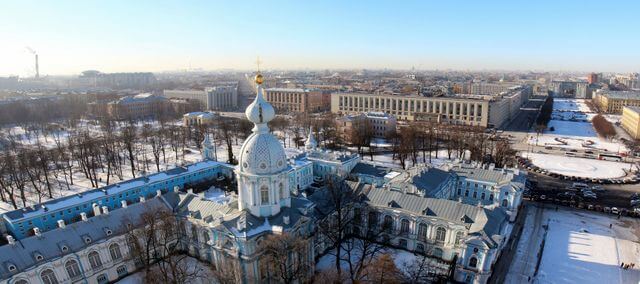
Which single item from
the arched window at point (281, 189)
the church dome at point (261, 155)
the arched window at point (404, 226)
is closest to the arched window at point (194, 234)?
the church dome at point (261, 155)

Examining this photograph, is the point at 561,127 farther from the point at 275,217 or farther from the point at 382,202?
the point at 275,217

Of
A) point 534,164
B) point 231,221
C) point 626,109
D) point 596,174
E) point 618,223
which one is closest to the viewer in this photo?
point 231,221

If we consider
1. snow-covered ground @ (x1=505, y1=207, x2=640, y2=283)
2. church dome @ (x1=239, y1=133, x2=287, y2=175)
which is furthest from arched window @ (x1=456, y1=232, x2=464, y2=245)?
church dome @ (x1=239, y1=133, x2=287, y2=175)

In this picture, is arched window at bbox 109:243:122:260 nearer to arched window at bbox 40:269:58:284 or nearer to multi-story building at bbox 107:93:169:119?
arched window at bbox 40:269:58:284

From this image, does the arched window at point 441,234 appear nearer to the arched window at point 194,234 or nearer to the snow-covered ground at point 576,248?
the snow-covered ground at point 576,248

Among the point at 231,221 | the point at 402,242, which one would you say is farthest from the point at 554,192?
the point at 231,221

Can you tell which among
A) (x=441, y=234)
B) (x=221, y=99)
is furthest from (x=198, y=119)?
(x=441, y=234)

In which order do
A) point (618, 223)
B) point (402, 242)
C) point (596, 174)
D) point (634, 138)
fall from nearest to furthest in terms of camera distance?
1. point (402, 242)
2. point (618, 223)
3. point (596, 174)
4. point (634, 138)
